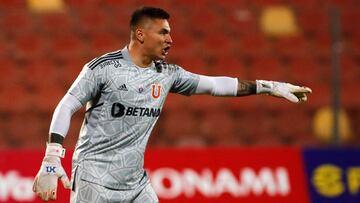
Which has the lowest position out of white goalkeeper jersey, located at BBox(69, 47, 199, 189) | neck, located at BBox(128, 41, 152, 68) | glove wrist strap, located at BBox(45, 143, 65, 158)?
glove wrist strap, located at BBox(45, 143, 65, 158)

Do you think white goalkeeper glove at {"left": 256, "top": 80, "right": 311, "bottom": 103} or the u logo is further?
white goalkeeper glove at {"left": 256, "top": 80, "right": 311, "bottom": 103}

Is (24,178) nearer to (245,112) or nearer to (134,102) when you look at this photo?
(245,112)

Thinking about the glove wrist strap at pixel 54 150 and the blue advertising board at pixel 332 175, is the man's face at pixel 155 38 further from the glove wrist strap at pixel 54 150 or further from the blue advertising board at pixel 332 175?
the blue advertising board at pixel 332 175

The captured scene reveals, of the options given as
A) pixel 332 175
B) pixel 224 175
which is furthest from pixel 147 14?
pixel 332 175

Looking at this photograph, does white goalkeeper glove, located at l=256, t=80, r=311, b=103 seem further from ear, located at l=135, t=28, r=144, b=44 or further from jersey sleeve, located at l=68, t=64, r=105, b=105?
jersey sleeve, located at l=68, t=64, r=105, b=105

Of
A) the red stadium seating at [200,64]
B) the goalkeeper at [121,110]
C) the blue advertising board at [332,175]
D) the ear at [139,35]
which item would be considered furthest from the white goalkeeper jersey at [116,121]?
the red stadium seating at [200,64]

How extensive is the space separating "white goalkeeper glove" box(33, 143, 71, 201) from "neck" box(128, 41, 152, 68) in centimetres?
71

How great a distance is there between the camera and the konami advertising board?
7523 mm

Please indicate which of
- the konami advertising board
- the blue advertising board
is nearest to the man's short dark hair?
the konami advertising board

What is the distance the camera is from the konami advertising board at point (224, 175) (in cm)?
752

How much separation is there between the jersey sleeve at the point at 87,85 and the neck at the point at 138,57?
0.86 ft

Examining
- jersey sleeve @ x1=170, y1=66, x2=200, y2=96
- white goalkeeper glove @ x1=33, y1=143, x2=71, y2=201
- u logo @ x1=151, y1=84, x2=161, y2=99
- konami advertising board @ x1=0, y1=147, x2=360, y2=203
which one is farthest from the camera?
konami advertising board @ x1=0, y1=147, x2=360, y2=203

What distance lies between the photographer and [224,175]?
7.86m

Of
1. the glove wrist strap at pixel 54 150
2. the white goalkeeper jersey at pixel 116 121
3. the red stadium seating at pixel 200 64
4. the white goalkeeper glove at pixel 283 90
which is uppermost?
the red stadium seating at pixel 200 64
